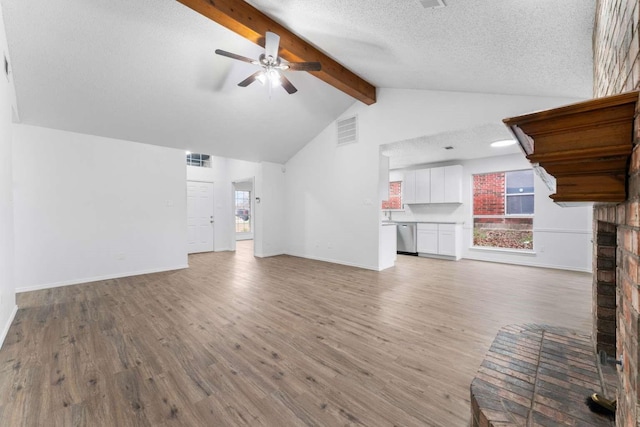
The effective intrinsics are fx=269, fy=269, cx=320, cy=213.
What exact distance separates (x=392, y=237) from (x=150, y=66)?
4844mm

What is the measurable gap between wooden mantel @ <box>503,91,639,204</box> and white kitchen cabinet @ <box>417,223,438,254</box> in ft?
19.1

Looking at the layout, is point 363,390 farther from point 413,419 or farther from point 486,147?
point 486,147

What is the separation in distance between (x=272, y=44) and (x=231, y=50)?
94 cm

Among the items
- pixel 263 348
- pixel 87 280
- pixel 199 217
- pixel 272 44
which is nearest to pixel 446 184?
pixel 272 44

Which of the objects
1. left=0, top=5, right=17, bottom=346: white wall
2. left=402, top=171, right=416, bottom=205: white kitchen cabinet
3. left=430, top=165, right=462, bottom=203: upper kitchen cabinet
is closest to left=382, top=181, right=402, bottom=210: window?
left=402, top=171, right=416, bottom=205: white kitchen cabinet

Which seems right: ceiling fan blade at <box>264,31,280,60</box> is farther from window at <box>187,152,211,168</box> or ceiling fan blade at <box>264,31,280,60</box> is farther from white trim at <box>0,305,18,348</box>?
window at <box>187,152,211,168</box>

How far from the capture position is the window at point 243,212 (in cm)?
1065

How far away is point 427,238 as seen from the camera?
657cm

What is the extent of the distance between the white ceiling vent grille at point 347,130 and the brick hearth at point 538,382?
431cm

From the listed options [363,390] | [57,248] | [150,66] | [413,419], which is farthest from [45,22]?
[413,419]

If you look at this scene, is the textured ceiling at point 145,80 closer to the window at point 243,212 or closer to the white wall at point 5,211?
the white wall at point 5,211

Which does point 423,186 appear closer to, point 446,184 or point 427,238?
point 446,184

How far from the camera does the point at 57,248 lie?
4.27 m

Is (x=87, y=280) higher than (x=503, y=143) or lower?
lower
